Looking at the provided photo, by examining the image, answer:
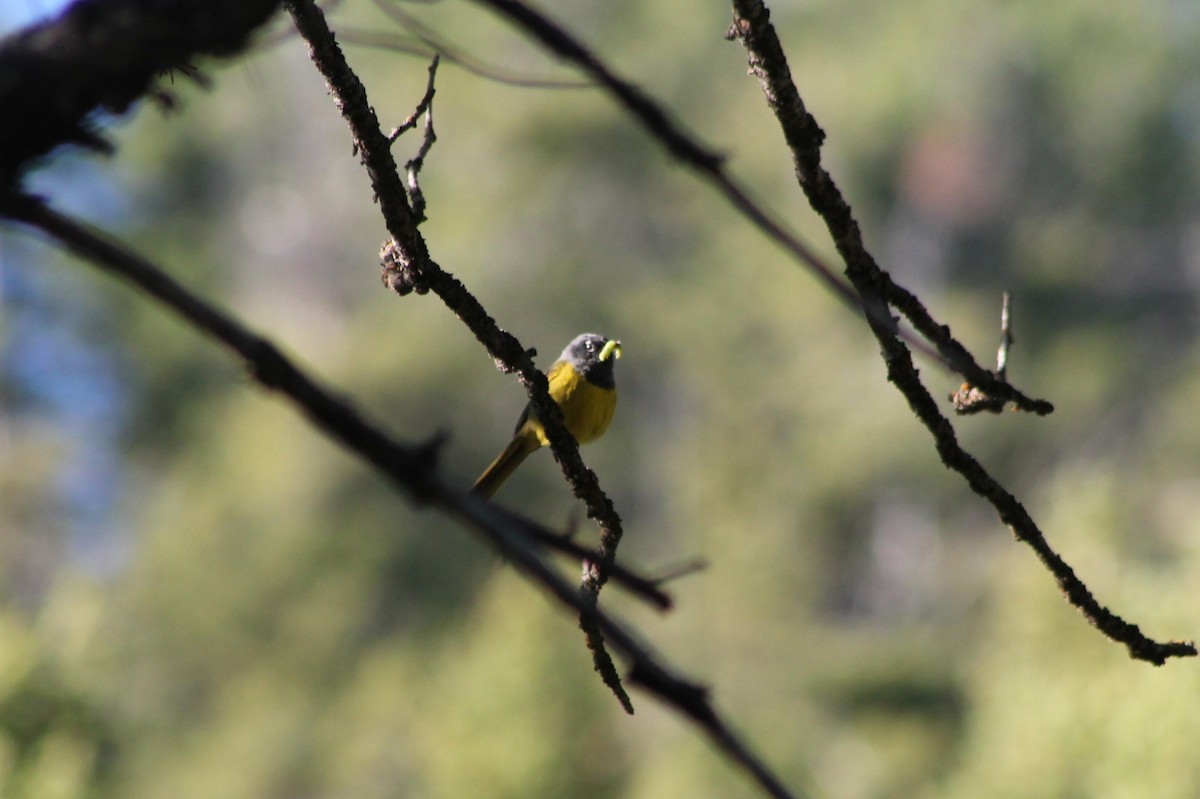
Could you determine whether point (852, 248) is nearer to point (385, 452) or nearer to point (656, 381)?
point (385, 452)

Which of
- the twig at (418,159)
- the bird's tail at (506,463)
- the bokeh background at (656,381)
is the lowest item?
the twig at (418,159)

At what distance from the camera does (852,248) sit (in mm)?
2416

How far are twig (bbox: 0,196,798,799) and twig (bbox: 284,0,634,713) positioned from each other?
3.01 feet

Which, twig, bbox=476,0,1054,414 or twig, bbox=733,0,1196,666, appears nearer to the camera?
twig, bbox=476,0,1054,414

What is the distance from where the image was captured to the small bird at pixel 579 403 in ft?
19.6

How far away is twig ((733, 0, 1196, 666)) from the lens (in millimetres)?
2359

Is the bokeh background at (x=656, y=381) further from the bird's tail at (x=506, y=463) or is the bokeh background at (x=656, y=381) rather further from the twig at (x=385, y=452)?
the twig at (x=385, y=452)

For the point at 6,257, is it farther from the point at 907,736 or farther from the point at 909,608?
the point at 907,736

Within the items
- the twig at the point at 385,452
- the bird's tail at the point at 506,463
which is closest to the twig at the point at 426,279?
the twig at the point at 385,452

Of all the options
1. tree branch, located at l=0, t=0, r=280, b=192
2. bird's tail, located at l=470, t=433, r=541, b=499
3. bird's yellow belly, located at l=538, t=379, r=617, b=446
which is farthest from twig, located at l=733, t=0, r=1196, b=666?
bird's yellow belly, located at l=538, t=379, r=617, b=446

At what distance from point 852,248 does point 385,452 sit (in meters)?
1.20

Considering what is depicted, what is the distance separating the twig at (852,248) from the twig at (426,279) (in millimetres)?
688

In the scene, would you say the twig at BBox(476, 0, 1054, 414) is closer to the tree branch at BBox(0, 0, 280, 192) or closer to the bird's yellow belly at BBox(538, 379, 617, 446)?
the tree branch at BBox(0, 0, 280, 192)

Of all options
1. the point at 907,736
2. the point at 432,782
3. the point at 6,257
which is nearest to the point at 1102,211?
the point at 907,736
